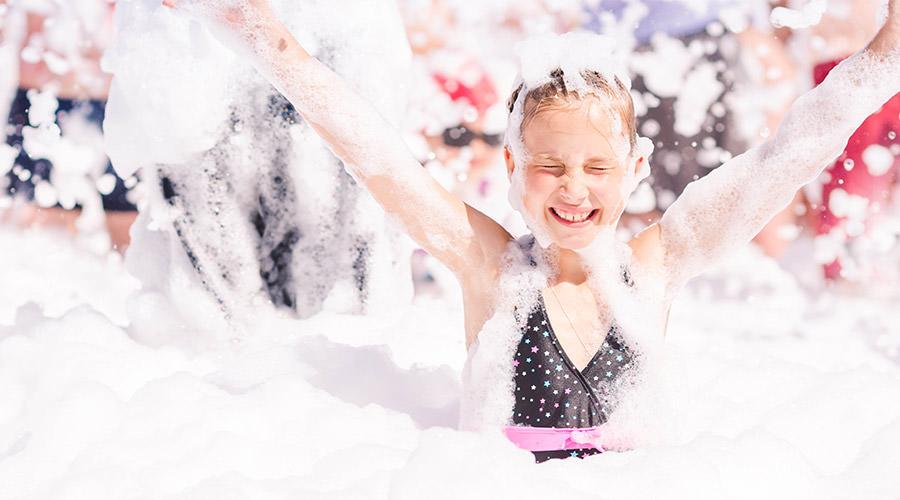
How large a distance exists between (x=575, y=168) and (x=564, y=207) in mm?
69

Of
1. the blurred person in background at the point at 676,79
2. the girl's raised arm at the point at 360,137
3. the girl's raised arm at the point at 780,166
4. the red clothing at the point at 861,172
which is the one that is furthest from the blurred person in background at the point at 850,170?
the girl's raised arm at the point at 360,137

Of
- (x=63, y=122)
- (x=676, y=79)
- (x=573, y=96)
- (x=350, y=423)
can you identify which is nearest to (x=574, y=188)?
(x=573, y=96)

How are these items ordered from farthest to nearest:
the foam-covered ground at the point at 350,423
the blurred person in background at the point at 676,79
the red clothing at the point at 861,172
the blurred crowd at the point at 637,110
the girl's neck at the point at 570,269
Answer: the blurred person in background at the point at 676,79
the blurred crowd at the point at 637,110
the red clothing at the point at 861,172
the girl's neck at the point at 570,269
the foam-covered ground at the point at 350,423

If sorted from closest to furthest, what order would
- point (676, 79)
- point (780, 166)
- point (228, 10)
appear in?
point (228, 10) → point (780, 166) → point (676, 79)

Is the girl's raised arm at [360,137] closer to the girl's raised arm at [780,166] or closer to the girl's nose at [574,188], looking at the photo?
the girl's nose at [574,188]

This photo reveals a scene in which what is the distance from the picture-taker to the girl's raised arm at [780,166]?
1644 millimetres

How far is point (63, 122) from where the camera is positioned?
374cm

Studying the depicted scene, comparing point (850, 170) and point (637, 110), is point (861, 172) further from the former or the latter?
point (637, 110)

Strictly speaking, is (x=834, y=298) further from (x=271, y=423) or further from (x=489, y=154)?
(x=271, y=423)

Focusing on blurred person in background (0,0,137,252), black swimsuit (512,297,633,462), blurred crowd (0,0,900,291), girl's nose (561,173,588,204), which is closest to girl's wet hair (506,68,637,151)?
girl's nose (561,173,588,204)

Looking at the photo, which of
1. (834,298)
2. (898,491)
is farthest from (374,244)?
Answer: (834,298)

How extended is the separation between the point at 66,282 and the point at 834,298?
9.33ft

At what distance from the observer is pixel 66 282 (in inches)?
138

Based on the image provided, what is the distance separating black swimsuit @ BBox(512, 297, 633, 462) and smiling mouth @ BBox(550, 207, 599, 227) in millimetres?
189
